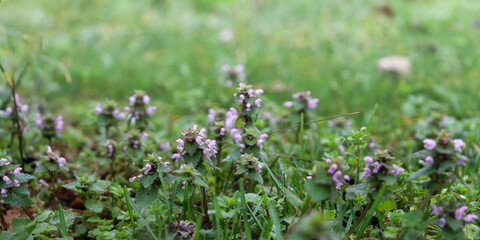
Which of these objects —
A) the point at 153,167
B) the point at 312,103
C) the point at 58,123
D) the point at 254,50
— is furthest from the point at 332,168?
the point at 254,50

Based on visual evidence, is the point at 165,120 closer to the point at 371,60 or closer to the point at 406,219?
the point at 406,219

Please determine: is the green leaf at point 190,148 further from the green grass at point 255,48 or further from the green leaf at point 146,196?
the green grass at point 255,48

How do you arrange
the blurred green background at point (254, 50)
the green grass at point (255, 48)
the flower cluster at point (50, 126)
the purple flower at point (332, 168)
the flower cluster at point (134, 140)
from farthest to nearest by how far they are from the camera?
the green grass at point (255, 48) < the blurred green background at point (254, 50) < the flower cluster at point (50, 126) < the flower cluster at point (134, 140) < the purple flower at point (332, 168)

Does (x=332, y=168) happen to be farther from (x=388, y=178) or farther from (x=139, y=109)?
(x=139, y=109)

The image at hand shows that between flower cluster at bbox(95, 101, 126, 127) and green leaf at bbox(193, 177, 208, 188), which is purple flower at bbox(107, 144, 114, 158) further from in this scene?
green leaf at bbox(193, 177, 208, 188)

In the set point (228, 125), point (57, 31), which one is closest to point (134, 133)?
point (228, 125)

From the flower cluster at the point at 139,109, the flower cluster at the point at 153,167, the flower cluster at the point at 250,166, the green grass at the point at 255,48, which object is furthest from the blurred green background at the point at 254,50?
the flower cluster at the point at 250,166

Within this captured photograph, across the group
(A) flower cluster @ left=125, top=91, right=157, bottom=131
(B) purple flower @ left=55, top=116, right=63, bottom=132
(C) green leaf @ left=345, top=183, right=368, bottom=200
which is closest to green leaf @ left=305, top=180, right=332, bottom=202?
(C) green leaf @ left=345, top=183, right=368, bottom=200
